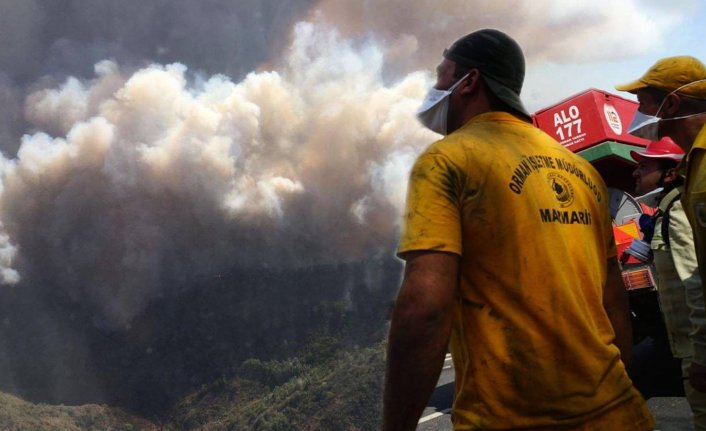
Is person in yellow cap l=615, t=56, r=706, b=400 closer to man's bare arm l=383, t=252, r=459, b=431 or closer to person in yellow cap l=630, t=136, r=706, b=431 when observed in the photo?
person in yellow cap l=630, t=136, r=706, b=431

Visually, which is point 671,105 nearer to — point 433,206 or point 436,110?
point 436,110

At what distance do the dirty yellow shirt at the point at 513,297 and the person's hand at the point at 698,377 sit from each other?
1.21 m

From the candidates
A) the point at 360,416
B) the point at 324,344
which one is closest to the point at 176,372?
the point at 324,344

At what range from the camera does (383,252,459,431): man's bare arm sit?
1.07 metres

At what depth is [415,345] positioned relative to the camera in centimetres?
107

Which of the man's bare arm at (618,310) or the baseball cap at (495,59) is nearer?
the baseball cap at (495,59)

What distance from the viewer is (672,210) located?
2.90 m

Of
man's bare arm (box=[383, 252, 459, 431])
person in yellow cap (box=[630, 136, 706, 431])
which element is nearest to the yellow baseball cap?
person in yellow cap (box=[630, 136, 706, 431])

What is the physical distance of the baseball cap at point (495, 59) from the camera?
1.42 meters

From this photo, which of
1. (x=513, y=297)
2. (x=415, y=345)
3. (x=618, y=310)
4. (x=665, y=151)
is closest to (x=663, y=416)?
(x=665, y=151)

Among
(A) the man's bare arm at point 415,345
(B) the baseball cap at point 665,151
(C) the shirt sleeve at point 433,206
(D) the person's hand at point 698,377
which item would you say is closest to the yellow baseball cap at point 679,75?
(D) the person's hand at point 698,377

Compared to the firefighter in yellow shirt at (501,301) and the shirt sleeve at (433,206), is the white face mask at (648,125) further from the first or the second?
the shirt sleeve at (433,206)

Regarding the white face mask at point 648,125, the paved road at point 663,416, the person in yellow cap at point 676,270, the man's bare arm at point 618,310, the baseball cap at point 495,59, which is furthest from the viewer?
the paved road at point 663,416

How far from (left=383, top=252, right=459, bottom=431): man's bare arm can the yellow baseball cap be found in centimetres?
186
